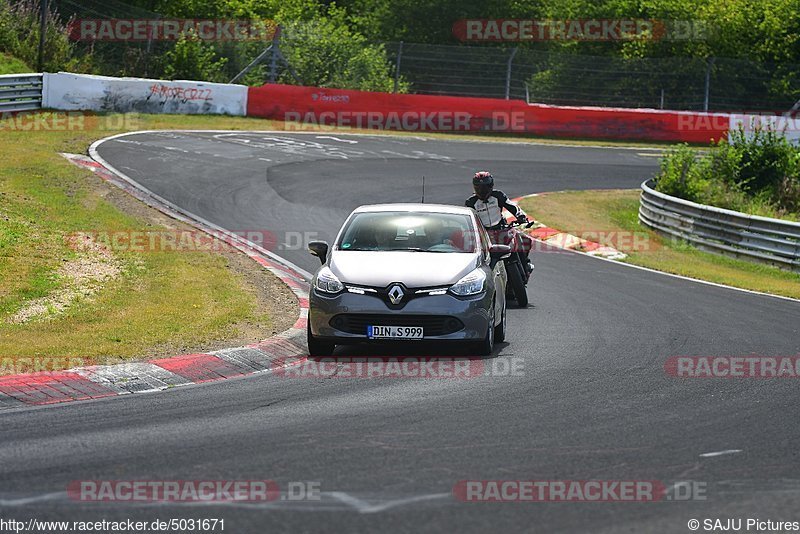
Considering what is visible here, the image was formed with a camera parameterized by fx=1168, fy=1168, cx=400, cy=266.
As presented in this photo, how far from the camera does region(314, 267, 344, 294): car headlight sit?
37.6ft

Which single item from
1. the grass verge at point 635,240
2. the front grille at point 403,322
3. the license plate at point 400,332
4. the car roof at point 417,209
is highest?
the car roof at point 417,209

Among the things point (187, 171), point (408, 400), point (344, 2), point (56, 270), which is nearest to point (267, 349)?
point (408, 400)

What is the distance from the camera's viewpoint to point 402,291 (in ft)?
36.9

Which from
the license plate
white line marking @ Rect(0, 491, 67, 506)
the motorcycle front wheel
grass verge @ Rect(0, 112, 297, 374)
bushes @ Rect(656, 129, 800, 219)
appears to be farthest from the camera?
bushes @ Rect(656, 129, 800, 219)

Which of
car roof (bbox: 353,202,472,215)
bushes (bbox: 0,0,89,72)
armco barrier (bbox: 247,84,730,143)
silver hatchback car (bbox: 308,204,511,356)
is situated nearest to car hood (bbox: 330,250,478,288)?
silver hatchback car (bbox: 308,204,511,356)

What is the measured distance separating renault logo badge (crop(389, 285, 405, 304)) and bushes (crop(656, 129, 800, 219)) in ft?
58.9

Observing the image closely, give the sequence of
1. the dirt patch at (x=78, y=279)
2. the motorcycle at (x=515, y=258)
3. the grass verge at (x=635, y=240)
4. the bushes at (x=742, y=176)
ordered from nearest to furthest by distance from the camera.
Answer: the dirt patch at (x=78, y=279)
the motorcycle at (x=515, y=258)
the grass verge at (x=635, y=240)
the bushes at (x=742, y=176)

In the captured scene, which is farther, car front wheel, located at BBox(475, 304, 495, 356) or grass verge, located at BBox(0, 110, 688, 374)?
car front wheel, located at BBox(475, 304, 495, 356)

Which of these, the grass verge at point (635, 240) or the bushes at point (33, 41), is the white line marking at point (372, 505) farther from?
the bushes at point (33, 41)

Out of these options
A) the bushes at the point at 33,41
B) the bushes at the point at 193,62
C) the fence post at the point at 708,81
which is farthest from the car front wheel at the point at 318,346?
the fence post at the point at 708,81

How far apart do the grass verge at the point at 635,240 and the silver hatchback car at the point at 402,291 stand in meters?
8.38

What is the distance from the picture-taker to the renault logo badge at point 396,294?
1122 centimetres

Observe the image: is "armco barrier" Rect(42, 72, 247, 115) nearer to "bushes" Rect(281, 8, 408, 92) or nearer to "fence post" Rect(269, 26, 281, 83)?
"fence post" Rect(269, 26, 281, 83)

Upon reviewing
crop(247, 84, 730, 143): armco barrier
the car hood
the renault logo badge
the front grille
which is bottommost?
the front grille
